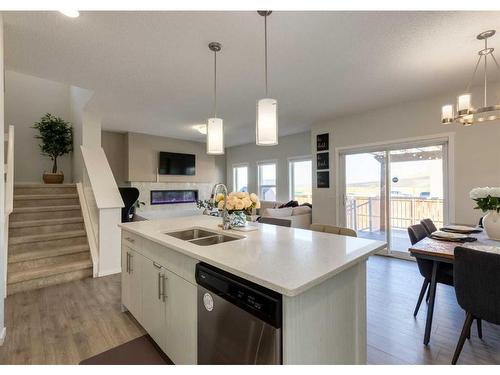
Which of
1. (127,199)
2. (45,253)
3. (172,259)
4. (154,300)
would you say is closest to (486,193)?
(172,259)

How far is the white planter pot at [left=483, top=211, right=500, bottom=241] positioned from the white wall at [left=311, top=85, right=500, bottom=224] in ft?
5.30

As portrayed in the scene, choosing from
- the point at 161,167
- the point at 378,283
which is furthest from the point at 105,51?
the point at 161,167

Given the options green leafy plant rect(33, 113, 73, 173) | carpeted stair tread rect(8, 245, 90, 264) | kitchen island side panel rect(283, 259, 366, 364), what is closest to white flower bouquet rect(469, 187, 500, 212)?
kitchen island side panel rect(283, 259, 366, 364)

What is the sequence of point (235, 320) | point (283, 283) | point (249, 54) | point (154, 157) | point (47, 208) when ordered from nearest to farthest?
point (283, 283)
point (235, 320)
point (249, 54)
point (47, 208)
point (154, 157)

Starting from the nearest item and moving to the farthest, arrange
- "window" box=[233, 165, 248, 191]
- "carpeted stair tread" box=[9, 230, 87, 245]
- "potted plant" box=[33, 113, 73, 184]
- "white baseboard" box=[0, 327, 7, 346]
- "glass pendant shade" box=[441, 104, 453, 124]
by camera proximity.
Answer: "white baseboard" box=[0, 327, 7, 346] < "glass pendant shade" box=[441, 104, 453, 124] < "carpeted stair tread" box=[9, 230, 87, 245] < "potted plant" box=[33, 113, 73, 184] < "window" box=[233, 165, 248, 191]

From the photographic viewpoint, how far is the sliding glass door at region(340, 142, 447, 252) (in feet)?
12.9

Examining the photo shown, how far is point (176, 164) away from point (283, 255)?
21.6ft

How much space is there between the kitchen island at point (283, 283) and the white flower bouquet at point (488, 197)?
1.36 m

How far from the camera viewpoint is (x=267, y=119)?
1.77 metres

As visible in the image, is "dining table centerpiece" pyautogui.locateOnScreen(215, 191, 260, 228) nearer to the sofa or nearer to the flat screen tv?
the sofa

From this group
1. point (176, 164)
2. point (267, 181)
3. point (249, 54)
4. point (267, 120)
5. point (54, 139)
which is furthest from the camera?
point (267, 181)

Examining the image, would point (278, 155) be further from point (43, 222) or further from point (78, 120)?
point (43, 222)
